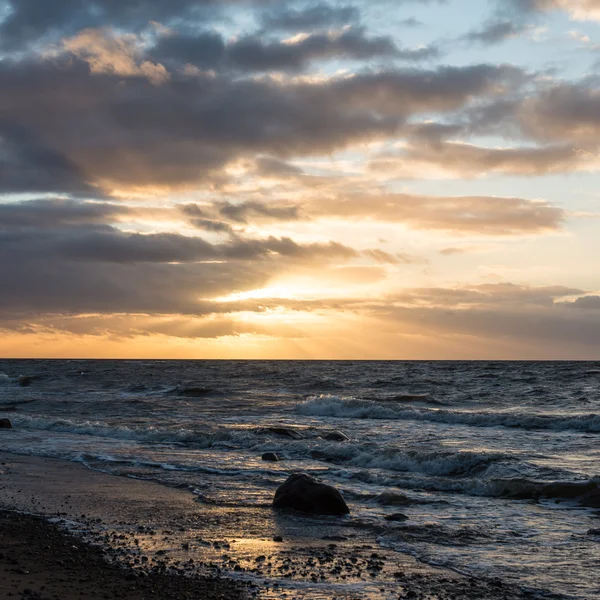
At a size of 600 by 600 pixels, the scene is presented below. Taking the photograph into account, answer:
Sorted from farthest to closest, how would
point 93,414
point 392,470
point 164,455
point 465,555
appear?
point 93,414 < point 164,455 < point 392,470 < point 465,555

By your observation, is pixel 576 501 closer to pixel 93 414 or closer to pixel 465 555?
pixel 465 555

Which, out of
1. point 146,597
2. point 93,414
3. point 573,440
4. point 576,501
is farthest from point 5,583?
point 93,414

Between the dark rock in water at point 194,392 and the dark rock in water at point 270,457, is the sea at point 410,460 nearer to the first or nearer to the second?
the dark rock in water at point 270,457

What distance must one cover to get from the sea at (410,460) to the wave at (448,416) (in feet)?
0.36

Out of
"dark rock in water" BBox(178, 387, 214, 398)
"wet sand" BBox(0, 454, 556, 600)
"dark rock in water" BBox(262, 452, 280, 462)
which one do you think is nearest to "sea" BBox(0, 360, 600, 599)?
"dark rock in water" BBox(262, 452, 280, 462)

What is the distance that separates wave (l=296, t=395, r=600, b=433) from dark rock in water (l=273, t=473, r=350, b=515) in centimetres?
1991

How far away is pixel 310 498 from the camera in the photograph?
1464 cm

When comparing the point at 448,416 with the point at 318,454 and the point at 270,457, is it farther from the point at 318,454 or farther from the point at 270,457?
the point at 270,457

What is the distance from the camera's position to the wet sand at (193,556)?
9.25 m

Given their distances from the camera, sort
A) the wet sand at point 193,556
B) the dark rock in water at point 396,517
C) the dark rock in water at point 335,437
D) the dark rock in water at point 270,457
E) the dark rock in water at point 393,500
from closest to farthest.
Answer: the wet sand at point 193,556 → the dark rock in water at point 396,517 → the dark rock in water at point 393,500 → the dark rock in water at point 270,457 → the dark rock in water at point 335,437

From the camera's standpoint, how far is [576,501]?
15.7m

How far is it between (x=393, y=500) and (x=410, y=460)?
533 centimetres

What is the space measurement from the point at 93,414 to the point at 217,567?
103ft

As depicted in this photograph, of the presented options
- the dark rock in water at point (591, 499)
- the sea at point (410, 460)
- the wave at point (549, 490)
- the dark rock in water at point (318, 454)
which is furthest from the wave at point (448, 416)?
the dark rock in water at point (591, 499)
